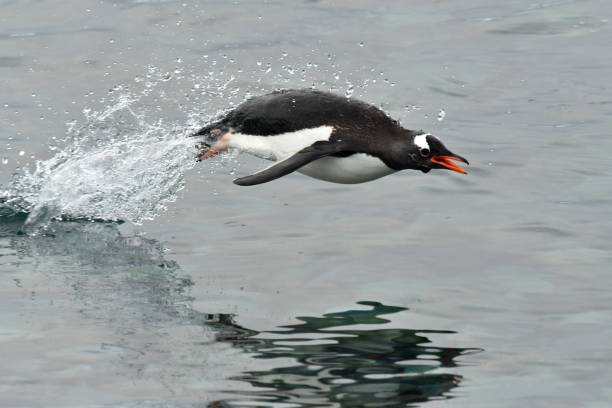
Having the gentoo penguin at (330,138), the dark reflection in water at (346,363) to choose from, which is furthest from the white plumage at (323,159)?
the dark reflection in water at (346,363)

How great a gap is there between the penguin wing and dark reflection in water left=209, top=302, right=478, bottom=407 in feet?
3.47

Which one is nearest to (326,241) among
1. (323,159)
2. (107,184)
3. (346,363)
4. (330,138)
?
(323,159)

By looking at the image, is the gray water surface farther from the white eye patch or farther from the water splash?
the white eye patch

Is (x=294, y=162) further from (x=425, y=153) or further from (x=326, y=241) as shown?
(x=326, y=241)

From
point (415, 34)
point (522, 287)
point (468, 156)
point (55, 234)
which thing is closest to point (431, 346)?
point (522, 287)

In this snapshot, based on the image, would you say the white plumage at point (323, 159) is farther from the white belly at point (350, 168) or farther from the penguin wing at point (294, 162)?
the penguin wing at point (294, 162)

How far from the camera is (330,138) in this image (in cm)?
912

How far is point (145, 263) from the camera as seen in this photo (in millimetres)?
9211

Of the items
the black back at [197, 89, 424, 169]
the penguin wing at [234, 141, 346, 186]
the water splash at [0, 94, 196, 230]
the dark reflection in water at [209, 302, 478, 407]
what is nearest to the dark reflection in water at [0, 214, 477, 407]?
the dark reflection in water at [209, 302, 478, 407]

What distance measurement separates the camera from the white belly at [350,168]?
30.0 ft

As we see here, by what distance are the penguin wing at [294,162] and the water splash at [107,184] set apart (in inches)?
58.8

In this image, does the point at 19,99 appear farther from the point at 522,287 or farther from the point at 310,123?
the point at 522,287

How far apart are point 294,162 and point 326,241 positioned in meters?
1.18

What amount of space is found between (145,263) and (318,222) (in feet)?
5.71
